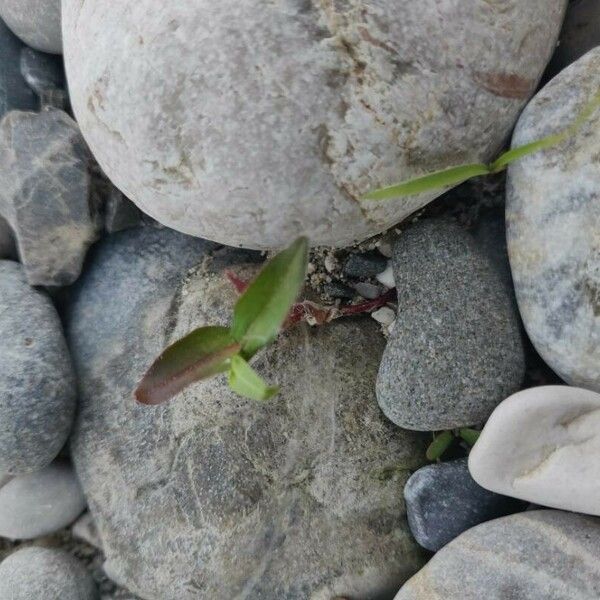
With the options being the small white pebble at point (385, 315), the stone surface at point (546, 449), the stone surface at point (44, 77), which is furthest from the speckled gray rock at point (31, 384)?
the stone surface at point (546, 449)

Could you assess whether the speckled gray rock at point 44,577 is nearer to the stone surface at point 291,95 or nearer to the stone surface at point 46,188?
the stone surface at point 46,188

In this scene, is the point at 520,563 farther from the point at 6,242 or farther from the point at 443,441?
the point at 6,242

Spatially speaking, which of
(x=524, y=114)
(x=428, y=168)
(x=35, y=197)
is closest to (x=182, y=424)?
(x=35, y=197)

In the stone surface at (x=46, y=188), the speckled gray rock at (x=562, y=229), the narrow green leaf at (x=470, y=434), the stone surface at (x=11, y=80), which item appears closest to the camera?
the speckled gray rock at (x=562, y=229)

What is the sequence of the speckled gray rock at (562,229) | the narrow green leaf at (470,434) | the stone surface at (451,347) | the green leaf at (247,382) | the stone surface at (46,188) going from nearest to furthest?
the green leaf at (247,382), the speckled gray rock at (562,229), the stone surface at (451,347), the narrow green leaf at (470,434), the stone surface at (46,188)

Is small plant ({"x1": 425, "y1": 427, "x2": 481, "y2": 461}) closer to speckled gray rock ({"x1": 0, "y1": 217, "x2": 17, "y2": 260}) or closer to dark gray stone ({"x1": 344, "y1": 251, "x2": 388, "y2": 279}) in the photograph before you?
dark gray stone ({"x1": 344, "y1": 251, "x2": 388, "y2": 279})

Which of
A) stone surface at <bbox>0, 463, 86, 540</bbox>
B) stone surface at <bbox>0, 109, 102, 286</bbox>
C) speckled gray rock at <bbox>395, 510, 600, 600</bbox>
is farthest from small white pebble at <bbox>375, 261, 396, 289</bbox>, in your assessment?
stone surface at <bbox>0, 463, 86, 540</bbox>

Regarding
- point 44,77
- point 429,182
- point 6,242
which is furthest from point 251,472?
point 44,77
